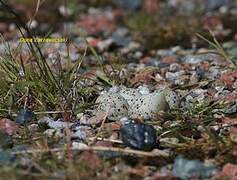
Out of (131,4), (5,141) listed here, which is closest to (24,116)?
(5,141)

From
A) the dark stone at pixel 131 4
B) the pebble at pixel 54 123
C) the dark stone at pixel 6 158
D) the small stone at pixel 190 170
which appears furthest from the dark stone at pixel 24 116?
the dark stone at pixel 131 4

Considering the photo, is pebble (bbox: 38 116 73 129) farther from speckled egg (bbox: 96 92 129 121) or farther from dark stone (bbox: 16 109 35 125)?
speckled egg (bbox: 96 92 129 121)

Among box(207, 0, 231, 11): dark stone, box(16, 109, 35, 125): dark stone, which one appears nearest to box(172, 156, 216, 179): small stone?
box(16, 109, 35, 125): dark stone

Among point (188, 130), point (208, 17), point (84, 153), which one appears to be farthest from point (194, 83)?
point (208, 17)

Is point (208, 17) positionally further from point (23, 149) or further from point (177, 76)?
point (23, 149)

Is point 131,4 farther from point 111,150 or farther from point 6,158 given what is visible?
point 6,158

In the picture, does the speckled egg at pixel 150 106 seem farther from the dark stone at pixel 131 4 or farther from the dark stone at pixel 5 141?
the dark stone at pixel 131 4
